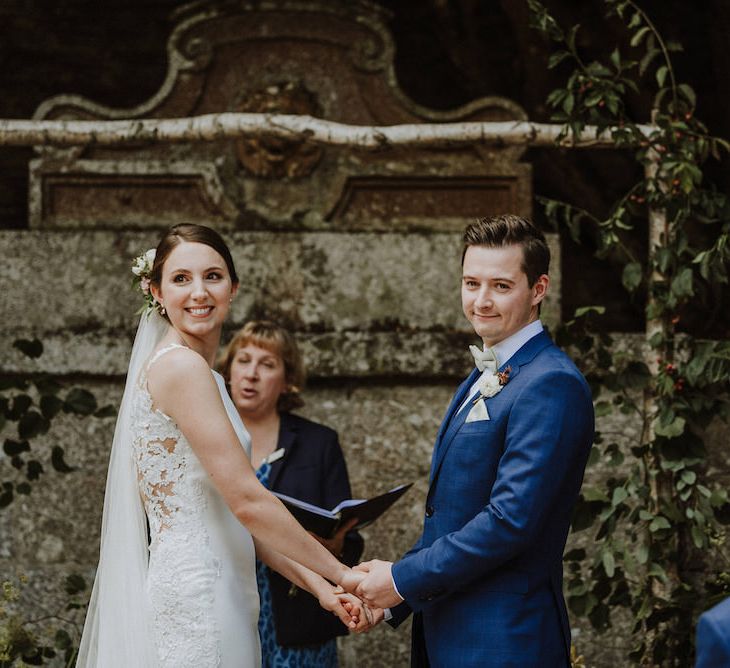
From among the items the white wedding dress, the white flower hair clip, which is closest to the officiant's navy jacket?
the white wedding dress

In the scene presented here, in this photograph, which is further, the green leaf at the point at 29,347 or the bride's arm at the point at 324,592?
the green leaf at the point at 29,347

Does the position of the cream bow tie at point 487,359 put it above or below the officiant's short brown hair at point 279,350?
below

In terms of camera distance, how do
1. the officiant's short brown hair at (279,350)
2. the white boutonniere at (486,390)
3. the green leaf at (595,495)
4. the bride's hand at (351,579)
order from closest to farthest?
the white boutonniere at (486,390), the bride's hand at (351,579), the green leaf at (595,495), the officiant's short brown hair at (279,350)

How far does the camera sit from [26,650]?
3.92 m

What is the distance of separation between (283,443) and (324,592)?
0.92 meters

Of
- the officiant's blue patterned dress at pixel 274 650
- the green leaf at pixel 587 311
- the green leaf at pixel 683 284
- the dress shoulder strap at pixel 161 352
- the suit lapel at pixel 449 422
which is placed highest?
the green leaf at pixel 683 284

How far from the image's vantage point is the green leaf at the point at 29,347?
4.33 metres

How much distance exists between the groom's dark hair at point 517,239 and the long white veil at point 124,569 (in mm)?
947

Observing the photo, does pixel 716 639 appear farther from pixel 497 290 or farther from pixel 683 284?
pixel 683 284

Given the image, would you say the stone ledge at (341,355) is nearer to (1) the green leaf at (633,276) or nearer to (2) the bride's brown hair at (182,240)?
(1) the green leaf at (633,276)

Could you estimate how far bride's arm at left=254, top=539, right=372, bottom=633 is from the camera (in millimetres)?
3061

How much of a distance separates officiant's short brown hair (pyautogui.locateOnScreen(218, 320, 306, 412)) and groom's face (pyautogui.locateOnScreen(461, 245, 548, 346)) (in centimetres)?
149

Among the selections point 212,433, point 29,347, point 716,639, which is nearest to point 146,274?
point 212,433

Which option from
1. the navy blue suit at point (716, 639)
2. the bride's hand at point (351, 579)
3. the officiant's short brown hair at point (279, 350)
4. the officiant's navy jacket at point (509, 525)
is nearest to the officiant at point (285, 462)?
the officiant's short brown hair at point (279, 350)
